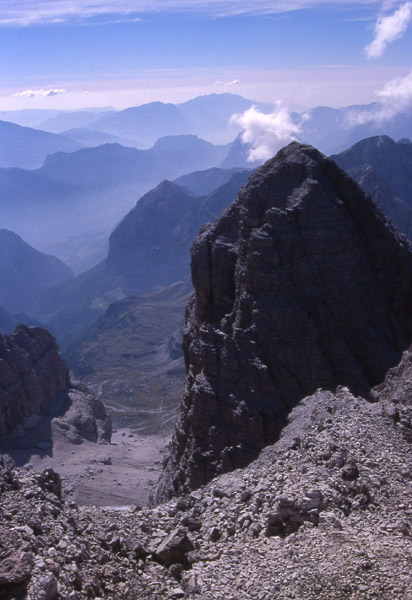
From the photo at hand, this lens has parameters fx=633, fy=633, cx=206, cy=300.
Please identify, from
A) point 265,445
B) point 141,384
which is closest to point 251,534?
point 265,445

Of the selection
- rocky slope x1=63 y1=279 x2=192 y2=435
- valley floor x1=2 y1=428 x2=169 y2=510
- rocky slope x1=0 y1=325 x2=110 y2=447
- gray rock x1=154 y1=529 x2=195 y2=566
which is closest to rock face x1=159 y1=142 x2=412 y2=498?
gray rock x1=154 y1=529 x2=195 y2=566

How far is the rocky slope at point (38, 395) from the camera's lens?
80.2 meters

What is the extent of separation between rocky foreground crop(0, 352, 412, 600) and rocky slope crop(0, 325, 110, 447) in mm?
61258

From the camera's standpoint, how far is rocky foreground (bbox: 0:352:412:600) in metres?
14.9

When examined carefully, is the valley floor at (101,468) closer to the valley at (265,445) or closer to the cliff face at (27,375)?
the valley at (265,445)

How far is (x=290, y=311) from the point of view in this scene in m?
35.8

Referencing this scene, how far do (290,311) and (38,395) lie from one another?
5896 cm

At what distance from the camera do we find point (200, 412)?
123 feet

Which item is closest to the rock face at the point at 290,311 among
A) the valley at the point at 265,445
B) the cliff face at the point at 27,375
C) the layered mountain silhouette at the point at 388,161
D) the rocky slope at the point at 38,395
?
the valley at the point at 265,445

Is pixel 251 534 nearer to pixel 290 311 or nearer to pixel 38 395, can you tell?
pixel 290 311

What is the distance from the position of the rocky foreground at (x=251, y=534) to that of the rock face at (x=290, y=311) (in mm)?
12151

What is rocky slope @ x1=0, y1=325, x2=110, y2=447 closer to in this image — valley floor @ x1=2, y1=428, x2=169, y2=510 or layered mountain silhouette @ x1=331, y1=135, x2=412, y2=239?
valley floor @ x1=2, y1=428, x2=169, y2=510

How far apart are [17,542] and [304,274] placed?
25.1 metres

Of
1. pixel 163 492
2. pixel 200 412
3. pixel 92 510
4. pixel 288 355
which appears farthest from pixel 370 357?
pixel 92 510
